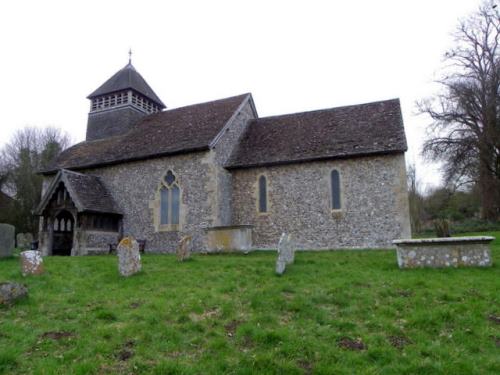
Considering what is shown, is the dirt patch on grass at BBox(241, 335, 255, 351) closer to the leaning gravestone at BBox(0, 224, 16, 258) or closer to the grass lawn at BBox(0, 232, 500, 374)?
the grass lawn at BBox(0, 232, 500, 374)

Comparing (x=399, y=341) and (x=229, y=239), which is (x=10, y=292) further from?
(x=229, y=239)

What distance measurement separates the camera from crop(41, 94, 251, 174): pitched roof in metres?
19.0

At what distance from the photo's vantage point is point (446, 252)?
10.4 metres

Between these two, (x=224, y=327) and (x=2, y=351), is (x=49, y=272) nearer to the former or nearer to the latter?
(x=2, y=351)

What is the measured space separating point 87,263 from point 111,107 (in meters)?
14.9

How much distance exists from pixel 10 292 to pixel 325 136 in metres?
14.5

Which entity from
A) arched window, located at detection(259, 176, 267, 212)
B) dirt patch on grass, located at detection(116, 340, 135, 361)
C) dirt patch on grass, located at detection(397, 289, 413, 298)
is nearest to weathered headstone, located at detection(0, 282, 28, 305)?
dirt patch on grass, located at detection(116, 340, 135, 361)

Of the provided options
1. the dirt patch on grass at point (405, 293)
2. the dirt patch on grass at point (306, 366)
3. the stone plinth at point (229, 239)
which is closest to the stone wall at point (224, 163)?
the stone plinth at point (229, 239)

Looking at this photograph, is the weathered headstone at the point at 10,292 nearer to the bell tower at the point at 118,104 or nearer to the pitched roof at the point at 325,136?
the pitched roof at the point at 325,136

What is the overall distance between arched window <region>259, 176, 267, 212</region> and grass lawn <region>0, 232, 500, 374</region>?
831 cm

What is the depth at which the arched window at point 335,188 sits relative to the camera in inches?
685

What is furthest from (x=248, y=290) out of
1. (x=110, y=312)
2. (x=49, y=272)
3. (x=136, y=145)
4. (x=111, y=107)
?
(x=111, y=107)

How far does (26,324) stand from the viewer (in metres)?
6.89

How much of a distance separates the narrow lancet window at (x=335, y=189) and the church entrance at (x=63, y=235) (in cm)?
1284
